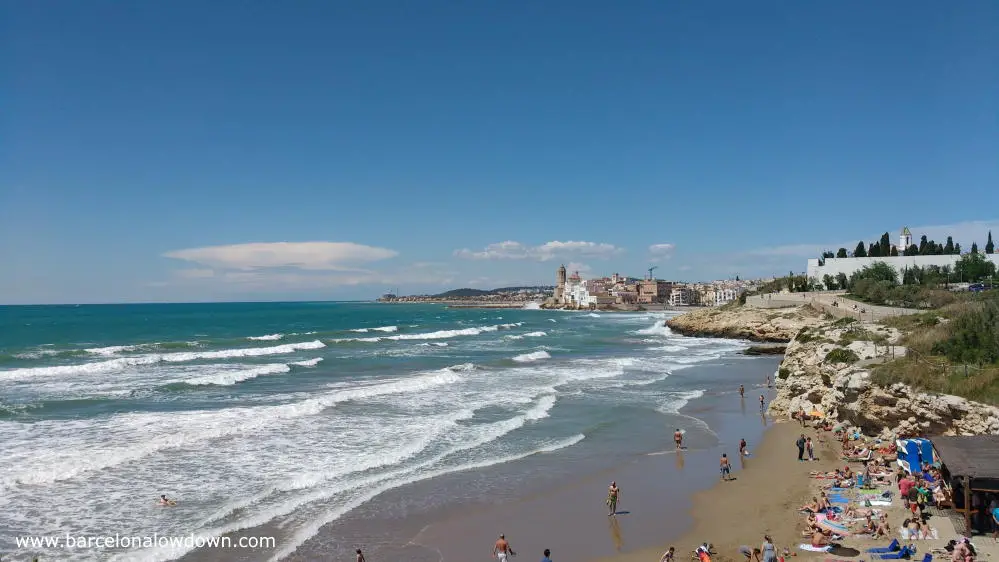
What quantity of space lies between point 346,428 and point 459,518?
9149mm

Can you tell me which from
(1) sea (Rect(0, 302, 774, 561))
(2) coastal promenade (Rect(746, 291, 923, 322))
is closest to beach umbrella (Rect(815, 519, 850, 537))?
(1) sea (Rect(0, 302, 774, 561))

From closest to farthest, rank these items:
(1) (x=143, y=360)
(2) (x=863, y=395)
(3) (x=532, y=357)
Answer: (2) (x=863, y=395) < (1) (x=143, y=360) < (3) (x=532, y=357)

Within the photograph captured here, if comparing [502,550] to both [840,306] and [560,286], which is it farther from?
[560,286]

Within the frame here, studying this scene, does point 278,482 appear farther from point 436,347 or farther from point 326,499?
point 436,347

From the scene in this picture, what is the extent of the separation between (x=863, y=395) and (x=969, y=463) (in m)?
8.93

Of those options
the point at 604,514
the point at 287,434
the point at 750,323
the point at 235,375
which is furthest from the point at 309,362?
the point at 750,323

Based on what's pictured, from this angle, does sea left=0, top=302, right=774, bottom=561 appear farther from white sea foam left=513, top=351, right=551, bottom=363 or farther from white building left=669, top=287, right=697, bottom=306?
white building left=669, top=287, right=697, bottom=306

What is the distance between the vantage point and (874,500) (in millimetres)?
13477

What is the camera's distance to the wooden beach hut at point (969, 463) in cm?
1108

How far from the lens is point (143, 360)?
4203 cm

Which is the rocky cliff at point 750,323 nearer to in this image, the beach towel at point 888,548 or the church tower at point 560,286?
the beach towel at point 888,548

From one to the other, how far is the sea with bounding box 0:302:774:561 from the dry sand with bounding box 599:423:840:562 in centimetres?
359

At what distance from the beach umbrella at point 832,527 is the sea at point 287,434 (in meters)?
7.36

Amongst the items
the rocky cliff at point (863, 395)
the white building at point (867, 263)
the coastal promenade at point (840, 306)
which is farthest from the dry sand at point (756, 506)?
the white building at point (867, 263)
